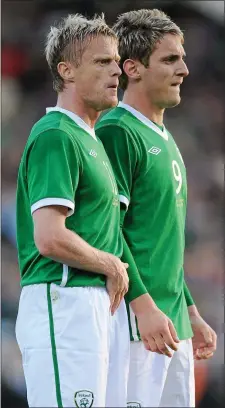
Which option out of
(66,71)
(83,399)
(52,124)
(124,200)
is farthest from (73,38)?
(83,399)

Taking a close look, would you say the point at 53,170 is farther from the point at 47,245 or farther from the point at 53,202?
the point at 47,245

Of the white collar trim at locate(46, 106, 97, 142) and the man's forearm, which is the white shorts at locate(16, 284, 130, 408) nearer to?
the man's forearm

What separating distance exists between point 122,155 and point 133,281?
539mm

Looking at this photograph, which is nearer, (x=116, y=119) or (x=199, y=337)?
(x=116, y=119)

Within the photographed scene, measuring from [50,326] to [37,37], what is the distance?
4.18 meters

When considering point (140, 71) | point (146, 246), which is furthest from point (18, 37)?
point (146, 246)

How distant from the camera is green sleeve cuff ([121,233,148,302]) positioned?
13.3 ft

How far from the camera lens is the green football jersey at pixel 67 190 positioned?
3695mm

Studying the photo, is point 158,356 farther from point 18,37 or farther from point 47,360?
point 18,37

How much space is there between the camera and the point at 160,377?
165 inches

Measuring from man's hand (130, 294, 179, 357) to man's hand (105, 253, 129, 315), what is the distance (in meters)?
0.18

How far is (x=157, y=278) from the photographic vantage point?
419 centimetres

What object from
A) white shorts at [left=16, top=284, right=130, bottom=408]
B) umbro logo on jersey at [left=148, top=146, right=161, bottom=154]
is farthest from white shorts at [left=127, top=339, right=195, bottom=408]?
umbro logo on jersey at [left=148, top=146, right=161, bottom=154]

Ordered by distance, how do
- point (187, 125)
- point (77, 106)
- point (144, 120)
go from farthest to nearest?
1. point (187, 125)
2. point (144, 120)
3. point (77, 106)
